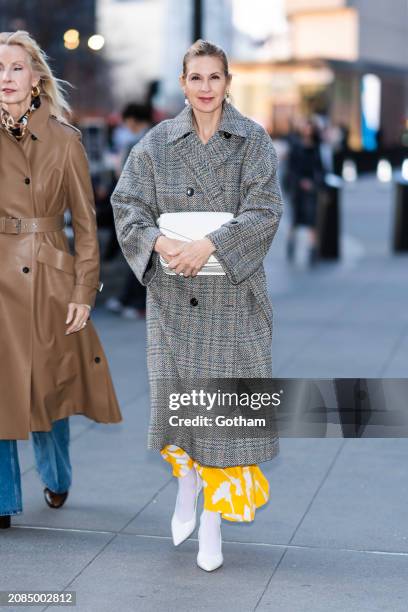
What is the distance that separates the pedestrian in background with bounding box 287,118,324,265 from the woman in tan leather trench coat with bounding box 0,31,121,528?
9.99m

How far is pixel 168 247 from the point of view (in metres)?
4.12

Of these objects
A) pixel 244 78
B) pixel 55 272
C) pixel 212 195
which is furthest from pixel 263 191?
pixel 244 78

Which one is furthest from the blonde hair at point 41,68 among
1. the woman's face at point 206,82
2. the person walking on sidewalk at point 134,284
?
the person walking on sidewalk at point 134,284

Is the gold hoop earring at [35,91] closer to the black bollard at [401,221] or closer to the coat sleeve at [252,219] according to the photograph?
the coat sleeve at [252,219]

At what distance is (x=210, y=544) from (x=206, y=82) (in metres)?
1.72

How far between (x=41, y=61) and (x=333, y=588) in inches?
93.6

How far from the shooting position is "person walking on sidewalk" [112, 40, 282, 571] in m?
4.23

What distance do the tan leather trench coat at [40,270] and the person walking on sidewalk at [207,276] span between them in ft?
1.42

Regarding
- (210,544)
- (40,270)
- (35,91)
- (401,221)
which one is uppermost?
(35,91)

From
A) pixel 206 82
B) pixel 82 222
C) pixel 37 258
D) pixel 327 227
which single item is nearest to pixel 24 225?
pixel 37 258

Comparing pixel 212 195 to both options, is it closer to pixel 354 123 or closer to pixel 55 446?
pixel 55 446

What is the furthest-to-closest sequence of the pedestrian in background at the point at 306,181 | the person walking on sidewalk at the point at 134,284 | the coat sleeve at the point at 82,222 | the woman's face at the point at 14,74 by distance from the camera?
the pedestrian in background at the point at 306,181 → the person walking on sidewalk at the point at 134,284 → the coat sleeve at the point at 82,222 → the woman's face at the point at 14,74

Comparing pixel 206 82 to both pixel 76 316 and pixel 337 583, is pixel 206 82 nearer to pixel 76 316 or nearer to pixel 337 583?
pixel 76 316

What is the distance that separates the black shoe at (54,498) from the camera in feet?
16.5
